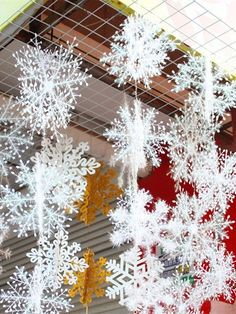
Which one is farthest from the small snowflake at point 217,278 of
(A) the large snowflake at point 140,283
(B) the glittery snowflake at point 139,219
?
(B) the glittery snowflake at point 139,219

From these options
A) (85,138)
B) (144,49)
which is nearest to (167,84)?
(144,49)

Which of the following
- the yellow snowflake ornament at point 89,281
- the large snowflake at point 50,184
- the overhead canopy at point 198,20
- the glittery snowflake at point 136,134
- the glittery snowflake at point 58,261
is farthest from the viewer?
the yellow snowflake ornament at point 89,281

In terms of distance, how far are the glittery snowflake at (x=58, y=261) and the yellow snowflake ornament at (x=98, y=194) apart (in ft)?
0.73

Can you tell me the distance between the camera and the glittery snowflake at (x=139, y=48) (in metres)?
2.56

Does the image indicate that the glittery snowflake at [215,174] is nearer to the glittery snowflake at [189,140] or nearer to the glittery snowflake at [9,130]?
the glittery snowflake at [189,140]

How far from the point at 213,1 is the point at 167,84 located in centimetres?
68

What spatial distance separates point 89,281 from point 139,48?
1.40m

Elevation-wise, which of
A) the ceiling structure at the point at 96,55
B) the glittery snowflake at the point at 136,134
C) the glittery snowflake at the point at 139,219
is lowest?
the glittery snowflake at the point at 139,219

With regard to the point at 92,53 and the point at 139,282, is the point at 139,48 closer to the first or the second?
the point at 92,53

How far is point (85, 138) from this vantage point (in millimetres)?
3500

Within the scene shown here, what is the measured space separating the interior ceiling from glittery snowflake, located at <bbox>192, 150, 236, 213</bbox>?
15 centimetres

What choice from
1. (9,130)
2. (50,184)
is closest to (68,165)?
(50,184)

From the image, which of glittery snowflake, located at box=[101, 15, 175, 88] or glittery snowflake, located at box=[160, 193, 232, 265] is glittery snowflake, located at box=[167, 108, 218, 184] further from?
glittery snowflake, located at box=[101, 15, 175, 88]

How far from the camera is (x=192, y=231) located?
124 inches
